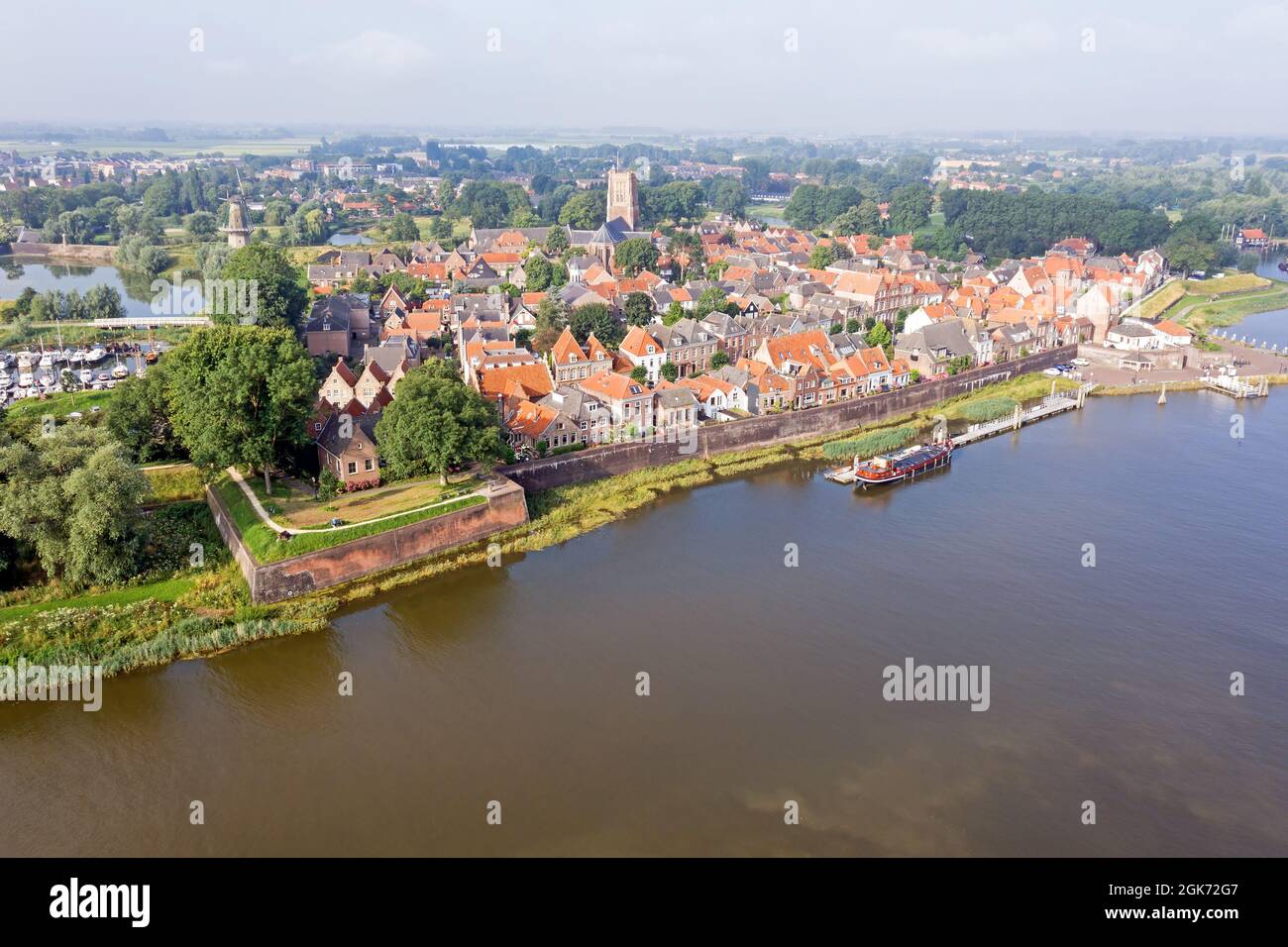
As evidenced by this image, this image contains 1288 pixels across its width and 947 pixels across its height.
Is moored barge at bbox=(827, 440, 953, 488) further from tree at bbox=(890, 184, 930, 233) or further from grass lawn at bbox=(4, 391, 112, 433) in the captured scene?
tree at bbox=(890, 184, 930, 233)

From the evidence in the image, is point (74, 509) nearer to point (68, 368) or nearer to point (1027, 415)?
point (68, 368)

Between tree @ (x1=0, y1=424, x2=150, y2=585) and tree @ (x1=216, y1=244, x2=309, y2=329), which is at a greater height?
tree @ (x1=216, y1=244, x2=309, y2=329)

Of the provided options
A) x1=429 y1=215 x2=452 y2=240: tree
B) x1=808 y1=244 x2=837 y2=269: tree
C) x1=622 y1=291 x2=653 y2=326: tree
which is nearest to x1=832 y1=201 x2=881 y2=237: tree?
x1=808 y1=244 x2=837 y2=269: tree

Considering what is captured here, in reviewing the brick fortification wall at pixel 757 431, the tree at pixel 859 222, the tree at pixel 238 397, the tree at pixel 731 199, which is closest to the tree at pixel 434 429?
the brick fortification wall at pixel 757 431

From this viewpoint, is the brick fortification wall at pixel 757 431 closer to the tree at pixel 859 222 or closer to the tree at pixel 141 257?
the tree at pixel 859 222

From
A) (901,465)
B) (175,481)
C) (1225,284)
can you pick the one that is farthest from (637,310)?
(1225,284)
